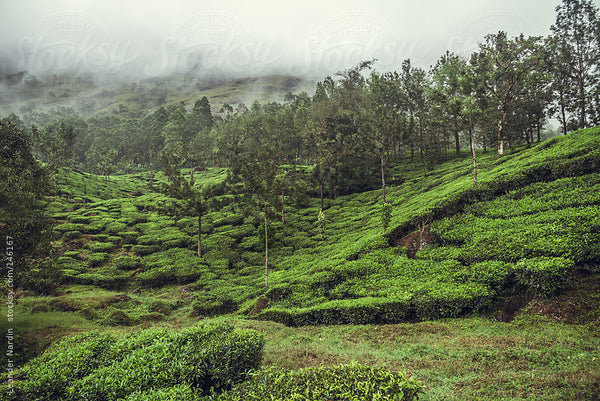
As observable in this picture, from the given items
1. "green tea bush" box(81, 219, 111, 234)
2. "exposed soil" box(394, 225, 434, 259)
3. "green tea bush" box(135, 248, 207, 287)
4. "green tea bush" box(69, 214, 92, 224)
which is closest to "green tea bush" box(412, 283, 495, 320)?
"exposed soil" box(394, 225, 434, 259)

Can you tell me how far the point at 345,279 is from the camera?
17594 millimetres

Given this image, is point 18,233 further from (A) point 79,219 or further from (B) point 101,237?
(A) point 79,219

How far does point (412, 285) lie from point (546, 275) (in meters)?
5.47

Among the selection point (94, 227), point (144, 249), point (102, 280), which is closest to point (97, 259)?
point (144, 249)

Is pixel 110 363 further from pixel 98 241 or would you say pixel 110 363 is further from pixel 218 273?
pixel 98 241

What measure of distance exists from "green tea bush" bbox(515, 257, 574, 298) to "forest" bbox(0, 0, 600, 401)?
0.05 meters

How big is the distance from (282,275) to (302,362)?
13.4 meters

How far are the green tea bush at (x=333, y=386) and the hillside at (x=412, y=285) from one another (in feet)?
8.37

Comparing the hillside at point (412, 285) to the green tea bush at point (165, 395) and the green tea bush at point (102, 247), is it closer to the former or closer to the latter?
the green tea bush at point (102, 247)

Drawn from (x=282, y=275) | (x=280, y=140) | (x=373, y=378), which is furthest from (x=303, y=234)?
(x=280, y=140)

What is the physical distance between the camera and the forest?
20.0 feet

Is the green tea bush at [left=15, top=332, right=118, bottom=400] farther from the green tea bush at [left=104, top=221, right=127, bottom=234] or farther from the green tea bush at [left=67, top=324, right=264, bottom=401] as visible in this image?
the green tea bush at [left=104, top=221, right=127, bottom=234]

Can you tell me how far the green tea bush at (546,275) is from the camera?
10148mm

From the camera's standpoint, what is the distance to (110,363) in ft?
21.2
